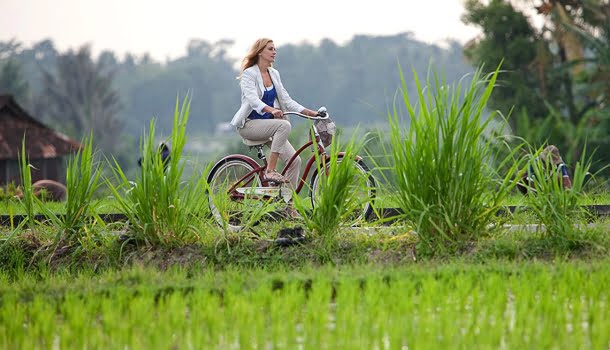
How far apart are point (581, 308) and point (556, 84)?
33023 mm

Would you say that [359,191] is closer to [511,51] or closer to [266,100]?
[266,100]

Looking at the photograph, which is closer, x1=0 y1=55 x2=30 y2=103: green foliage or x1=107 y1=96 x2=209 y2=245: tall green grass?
x1=107 y1=96 x2=209 y2=245: tall green grass

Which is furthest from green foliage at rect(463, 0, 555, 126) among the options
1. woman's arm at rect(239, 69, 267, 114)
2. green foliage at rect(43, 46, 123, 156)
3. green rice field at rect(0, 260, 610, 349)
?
green foliage at rect(43, 46, 123, 156)

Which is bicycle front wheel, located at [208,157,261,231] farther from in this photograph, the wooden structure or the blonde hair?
the wooden structure

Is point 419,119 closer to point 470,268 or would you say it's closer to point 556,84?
point 470,268

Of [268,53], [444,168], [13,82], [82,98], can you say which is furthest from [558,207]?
[82,98]

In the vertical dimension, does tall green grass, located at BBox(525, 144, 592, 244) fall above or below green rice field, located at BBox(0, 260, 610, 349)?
above

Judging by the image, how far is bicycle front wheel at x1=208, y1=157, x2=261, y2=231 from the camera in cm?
959

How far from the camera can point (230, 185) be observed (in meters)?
10.3

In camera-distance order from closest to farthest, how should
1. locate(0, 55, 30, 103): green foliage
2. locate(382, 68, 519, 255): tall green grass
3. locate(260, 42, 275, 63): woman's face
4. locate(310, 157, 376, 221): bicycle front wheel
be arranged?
locate(382, 68, 519, 255): tall green grass → locate(310, 157, 376, 221): bicycle front wheel → locate(260, 42, 275, 63): woman's face → locate(0, 55, 30, 103): green foliage

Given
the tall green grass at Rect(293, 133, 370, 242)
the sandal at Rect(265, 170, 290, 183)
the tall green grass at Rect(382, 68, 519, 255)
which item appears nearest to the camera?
the tall green grass at Rect(382, 68, 519, 255)

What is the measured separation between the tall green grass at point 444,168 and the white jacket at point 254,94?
1.82m

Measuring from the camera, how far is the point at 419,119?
27.8 ft

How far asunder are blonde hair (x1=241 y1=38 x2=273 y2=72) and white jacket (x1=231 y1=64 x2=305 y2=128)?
0.07m
